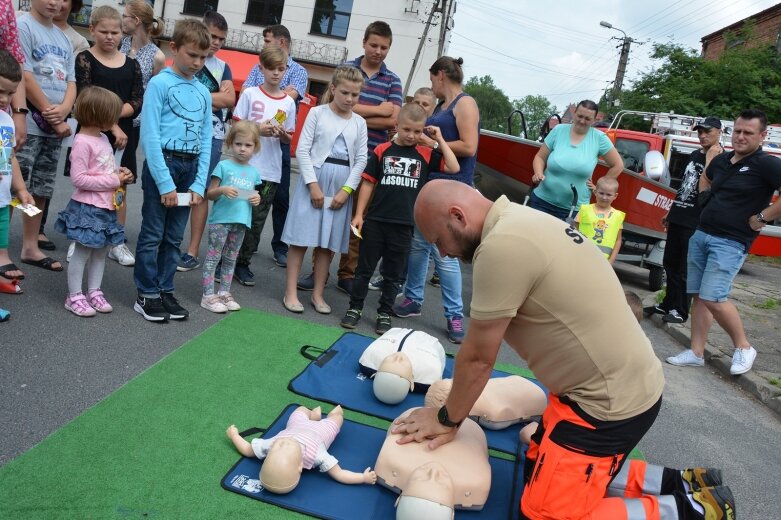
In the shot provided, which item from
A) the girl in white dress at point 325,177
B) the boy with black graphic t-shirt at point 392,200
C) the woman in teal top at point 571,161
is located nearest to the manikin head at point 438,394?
the boy with black graphic t-shirt at point 392,200

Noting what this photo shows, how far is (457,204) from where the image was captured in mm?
2316

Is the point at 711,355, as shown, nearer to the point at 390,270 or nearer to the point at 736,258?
the point at 736,258

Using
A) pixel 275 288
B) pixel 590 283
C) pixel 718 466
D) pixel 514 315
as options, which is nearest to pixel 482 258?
pixel 514 315

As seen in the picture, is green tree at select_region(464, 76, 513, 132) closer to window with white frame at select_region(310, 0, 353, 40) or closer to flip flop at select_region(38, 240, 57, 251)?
window with white frame at select_region(310, 0, 353, 40)

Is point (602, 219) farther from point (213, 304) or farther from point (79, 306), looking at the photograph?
point (79, 306)

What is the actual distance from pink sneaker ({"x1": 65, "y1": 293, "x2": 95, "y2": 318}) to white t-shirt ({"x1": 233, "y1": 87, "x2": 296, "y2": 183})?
1.70m

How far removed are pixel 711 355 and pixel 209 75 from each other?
5.01 meters

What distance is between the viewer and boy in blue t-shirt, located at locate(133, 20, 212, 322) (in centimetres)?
393

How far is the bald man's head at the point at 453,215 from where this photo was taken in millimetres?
2311

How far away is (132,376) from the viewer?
10.9ft

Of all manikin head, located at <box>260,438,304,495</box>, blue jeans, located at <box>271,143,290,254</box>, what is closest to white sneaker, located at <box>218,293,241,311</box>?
blue jeans, located at <box>271,143,290,254</box>

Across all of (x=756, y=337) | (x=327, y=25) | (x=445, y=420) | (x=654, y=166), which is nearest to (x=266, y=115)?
(x=445, y=420)

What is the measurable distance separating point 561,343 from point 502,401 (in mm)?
1137

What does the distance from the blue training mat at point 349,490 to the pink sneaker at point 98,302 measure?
1709mm
